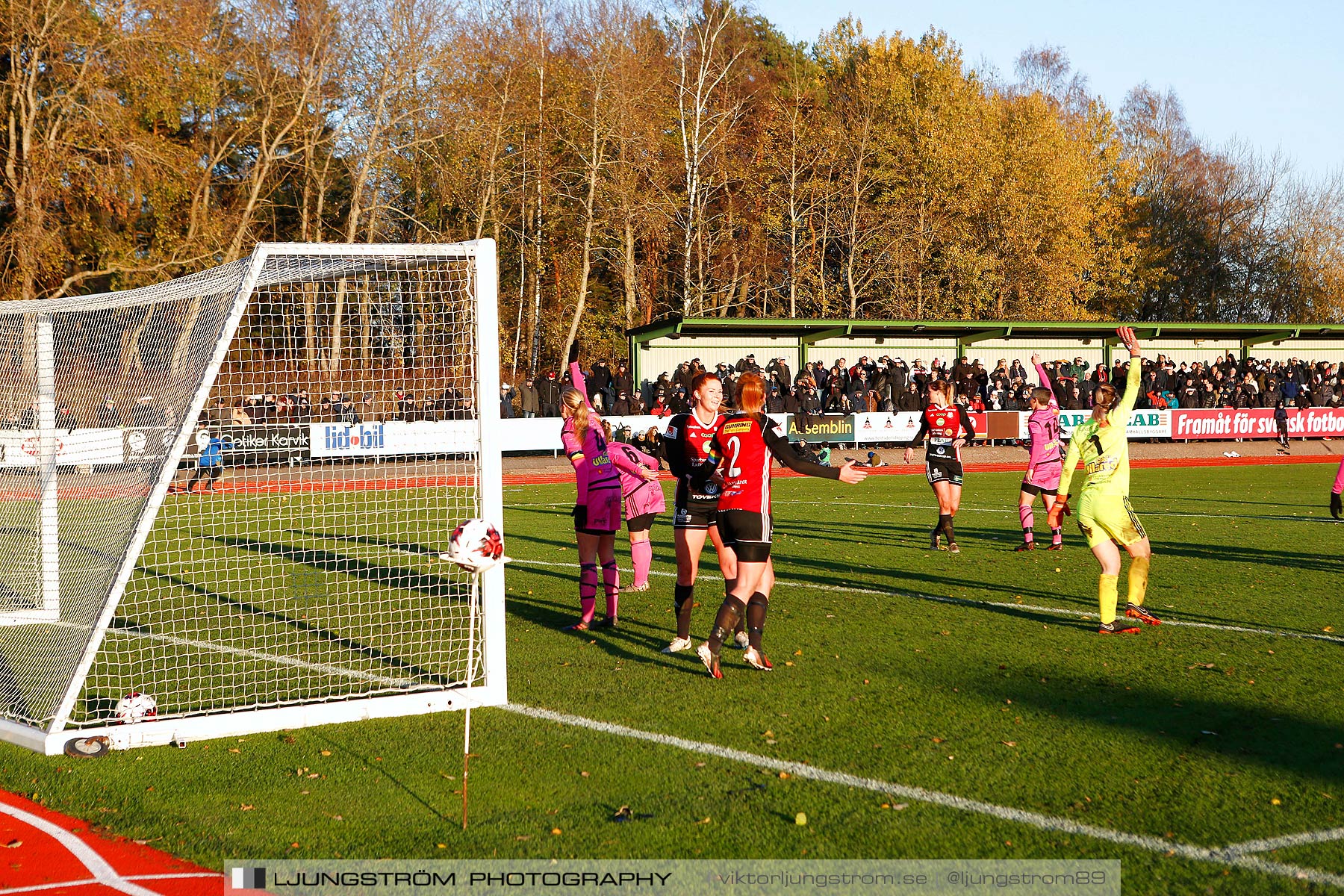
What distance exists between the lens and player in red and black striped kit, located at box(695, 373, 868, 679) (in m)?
7.02

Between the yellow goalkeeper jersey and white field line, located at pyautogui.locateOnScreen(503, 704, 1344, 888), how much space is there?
433 centimetres

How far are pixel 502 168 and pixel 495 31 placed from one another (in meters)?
4.50

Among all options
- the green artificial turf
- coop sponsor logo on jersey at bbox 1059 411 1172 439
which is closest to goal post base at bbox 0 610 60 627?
the green artificial turf

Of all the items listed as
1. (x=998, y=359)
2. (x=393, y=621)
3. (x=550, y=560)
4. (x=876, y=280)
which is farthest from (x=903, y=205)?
(x=393, y=621)

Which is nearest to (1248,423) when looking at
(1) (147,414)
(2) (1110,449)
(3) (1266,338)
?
(3) (1266,338)

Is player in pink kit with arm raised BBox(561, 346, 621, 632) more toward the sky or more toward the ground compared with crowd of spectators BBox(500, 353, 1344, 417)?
more toward the ground

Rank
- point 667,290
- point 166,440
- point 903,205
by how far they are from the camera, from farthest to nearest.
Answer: point 903,205
point 667,290
point 166,440

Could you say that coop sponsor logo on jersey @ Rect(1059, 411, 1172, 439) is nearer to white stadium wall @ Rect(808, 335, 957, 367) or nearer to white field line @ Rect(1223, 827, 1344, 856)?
white stadium wall @ Rect(808, 335, 957, 367)

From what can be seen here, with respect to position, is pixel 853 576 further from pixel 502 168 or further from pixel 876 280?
pixel 876 280

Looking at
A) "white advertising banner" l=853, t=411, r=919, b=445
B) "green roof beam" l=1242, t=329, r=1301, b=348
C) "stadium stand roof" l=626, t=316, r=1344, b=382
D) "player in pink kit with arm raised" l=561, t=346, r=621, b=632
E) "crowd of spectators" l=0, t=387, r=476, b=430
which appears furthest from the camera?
"green roof beam" l=1242, t=329, r=1301, b=348

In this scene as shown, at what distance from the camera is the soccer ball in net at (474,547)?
17.8 ft

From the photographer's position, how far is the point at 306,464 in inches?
434

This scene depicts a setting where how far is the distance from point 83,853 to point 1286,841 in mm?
5030

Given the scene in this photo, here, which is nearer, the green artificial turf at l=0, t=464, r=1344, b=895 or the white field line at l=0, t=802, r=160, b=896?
the white field line at l=0, t=802, r=160, b=896
